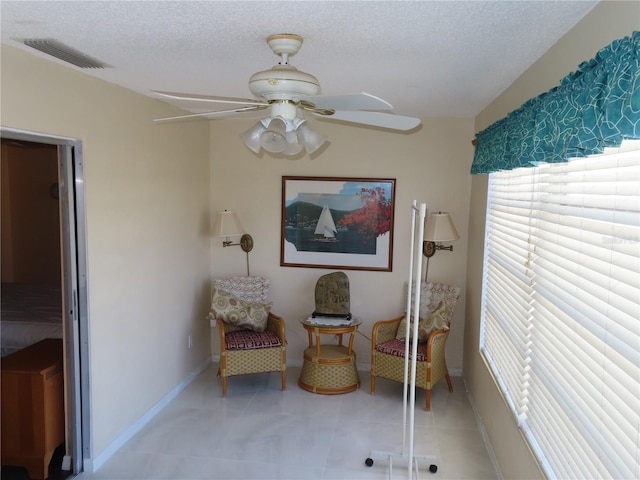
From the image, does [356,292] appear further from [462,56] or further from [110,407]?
[462,56]

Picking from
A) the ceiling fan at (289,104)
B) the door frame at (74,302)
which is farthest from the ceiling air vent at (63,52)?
the ceiling fan at (289,104)

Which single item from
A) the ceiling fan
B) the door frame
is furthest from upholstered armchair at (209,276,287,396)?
the ceiling fan

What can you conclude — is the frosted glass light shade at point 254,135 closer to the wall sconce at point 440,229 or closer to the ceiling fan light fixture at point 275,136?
the ceiling fan light fixture at point 275,136

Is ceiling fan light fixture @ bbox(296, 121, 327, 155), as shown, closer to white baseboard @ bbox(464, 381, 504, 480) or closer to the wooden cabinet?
the wooden cabinet

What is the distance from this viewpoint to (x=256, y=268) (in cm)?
533

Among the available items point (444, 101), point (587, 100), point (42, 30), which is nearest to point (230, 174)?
point (444, 101)

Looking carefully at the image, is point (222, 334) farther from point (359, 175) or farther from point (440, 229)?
point (440, 229)

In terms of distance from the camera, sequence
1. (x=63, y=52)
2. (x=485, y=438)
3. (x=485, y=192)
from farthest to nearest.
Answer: (x=485, y=192) < (x=485, y=438) < (x=63, y=52)

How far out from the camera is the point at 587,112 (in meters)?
1.64

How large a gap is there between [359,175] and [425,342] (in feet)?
5.41

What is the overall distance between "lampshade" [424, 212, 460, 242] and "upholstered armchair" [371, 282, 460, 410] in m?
0.49

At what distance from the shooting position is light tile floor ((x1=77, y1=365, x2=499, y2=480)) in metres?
3.45

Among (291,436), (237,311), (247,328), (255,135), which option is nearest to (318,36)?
(255,135)

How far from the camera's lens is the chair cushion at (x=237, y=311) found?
188 inches
